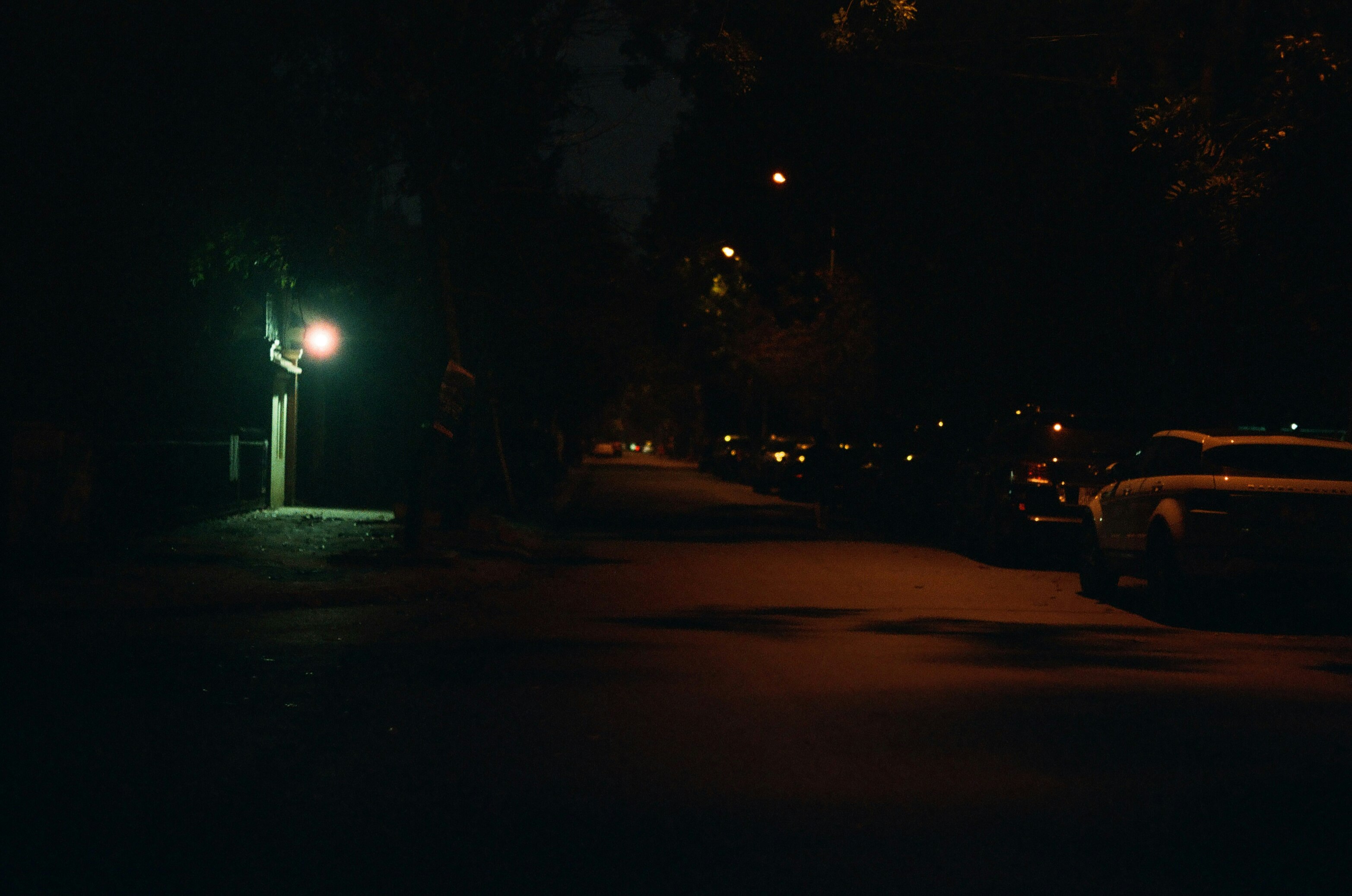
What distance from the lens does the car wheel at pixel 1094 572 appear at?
16047mm

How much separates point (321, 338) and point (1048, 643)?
17.6m

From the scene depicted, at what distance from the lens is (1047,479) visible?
18.9m

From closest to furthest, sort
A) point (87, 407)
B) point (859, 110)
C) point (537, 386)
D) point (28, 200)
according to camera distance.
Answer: point (28, 200)
point (87, 407)
point (859, 110)
point (537, 386)

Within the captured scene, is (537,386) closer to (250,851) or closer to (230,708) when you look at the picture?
(230,708)

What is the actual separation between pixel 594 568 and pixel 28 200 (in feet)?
25.8

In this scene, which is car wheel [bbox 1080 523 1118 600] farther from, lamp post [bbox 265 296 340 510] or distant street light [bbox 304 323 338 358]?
distant street light [bbox 304 323 338 358]

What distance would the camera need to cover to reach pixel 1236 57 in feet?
65.2

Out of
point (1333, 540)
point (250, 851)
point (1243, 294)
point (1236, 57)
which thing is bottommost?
point (250, 851)

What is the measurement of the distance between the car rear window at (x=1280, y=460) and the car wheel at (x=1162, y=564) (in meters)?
0.79

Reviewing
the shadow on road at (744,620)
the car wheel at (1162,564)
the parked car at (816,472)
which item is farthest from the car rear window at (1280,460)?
the parked car at (816,472)

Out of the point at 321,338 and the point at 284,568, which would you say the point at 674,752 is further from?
the point at 321,338

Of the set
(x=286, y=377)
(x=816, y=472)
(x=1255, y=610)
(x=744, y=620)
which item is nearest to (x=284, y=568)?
(x=744, y=620)

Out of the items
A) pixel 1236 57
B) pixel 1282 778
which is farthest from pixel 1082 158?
pixel 1282 778

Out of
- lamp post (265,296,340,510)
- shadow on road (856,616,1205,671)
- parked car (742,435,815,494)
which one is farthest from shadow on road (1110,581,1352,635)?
parked car (742,435,815,494)
